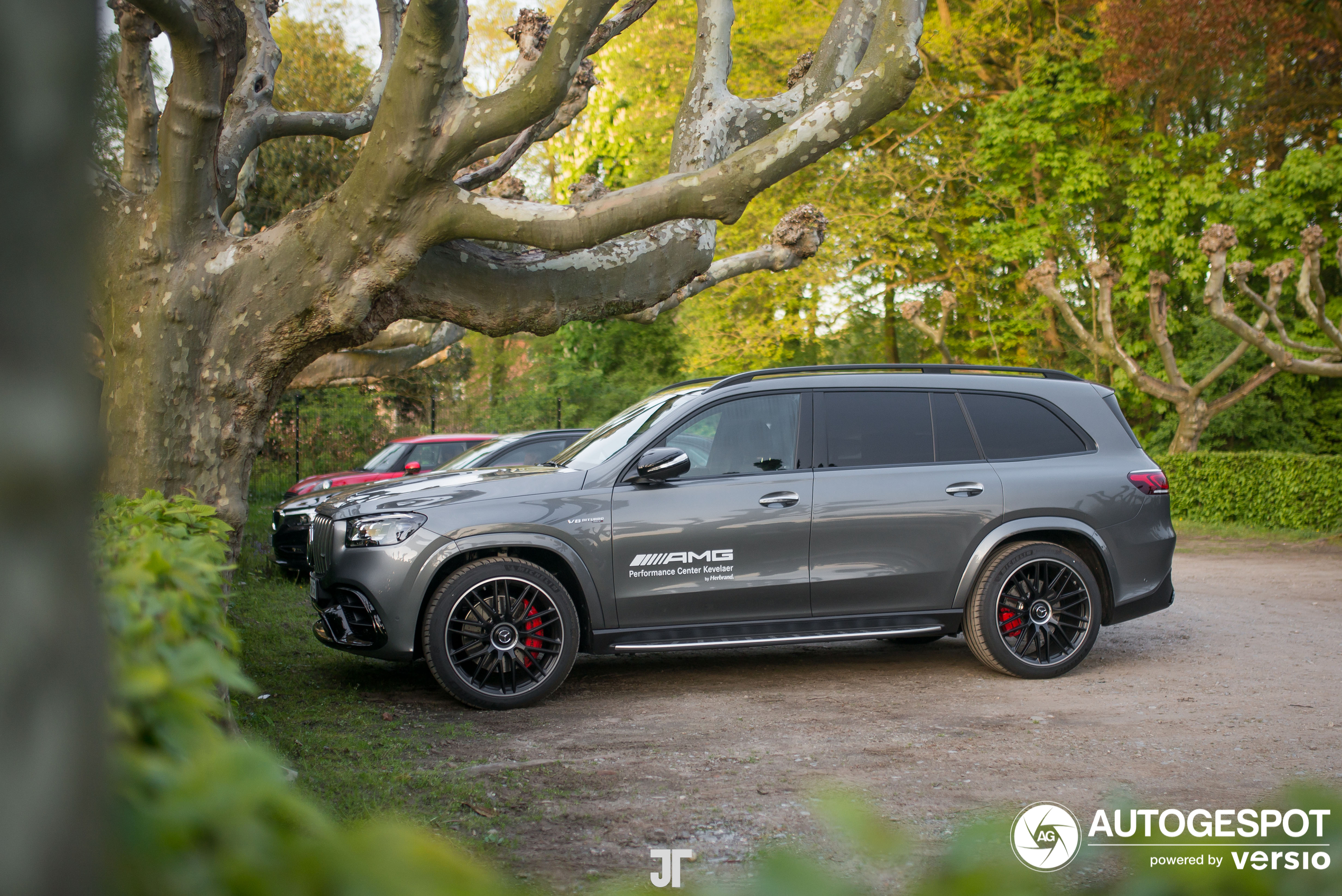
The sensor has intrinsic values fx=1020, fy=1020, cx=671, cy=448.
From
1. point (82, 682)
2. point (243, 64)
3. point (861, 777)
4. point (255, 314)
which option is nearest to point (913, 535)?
point (861, 777)

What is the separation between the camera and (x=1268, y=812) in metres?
1.77

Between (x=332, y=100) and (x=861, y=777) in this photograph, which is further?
(x=332, y=100)

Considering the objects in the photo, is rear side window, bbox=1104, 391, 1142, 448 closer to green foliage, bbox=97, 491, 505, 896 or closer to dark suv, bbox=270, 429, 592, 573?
dark suv, bbox=270, 429, 592, 573

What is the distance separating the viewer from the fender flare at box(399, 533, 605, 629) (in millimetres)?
6125

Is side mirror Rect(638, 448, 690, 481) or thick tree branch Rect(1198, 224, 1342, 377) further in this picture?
thick tree branch Rect(1198, 224, 1342, 377)

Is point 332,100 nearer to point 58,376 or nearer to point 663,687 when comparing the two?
point 663,687

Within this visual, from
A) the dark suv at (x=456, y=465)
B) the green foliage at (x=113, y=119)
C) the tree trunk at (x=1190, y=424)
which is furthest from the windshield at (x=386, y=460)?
the tree trunk at (x=1190, y=424)

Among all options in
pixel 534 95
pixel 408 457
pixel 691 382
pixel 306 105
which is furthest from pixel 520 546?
pixel 306 105

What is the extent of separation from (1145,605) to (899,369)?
237cm

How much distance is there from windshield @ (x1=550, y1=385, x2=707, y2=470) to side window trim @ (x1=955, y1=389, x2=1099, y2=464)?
190 centimetres

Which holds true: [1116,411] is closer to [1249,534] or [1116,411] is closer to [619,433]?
[619,433]

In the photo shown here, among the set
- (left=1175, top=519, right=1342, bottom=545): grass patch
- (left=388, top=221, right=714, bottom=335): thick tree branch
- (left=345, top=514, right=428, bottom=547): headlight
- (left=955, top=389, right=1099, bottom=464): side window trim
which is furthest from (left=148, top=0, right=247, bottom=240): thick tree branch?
(left=1175, top=519, right=1342, bottom=545): grass patch

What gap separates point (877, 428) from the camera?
7094mm

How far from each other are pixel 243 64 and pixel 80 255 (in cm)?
967
